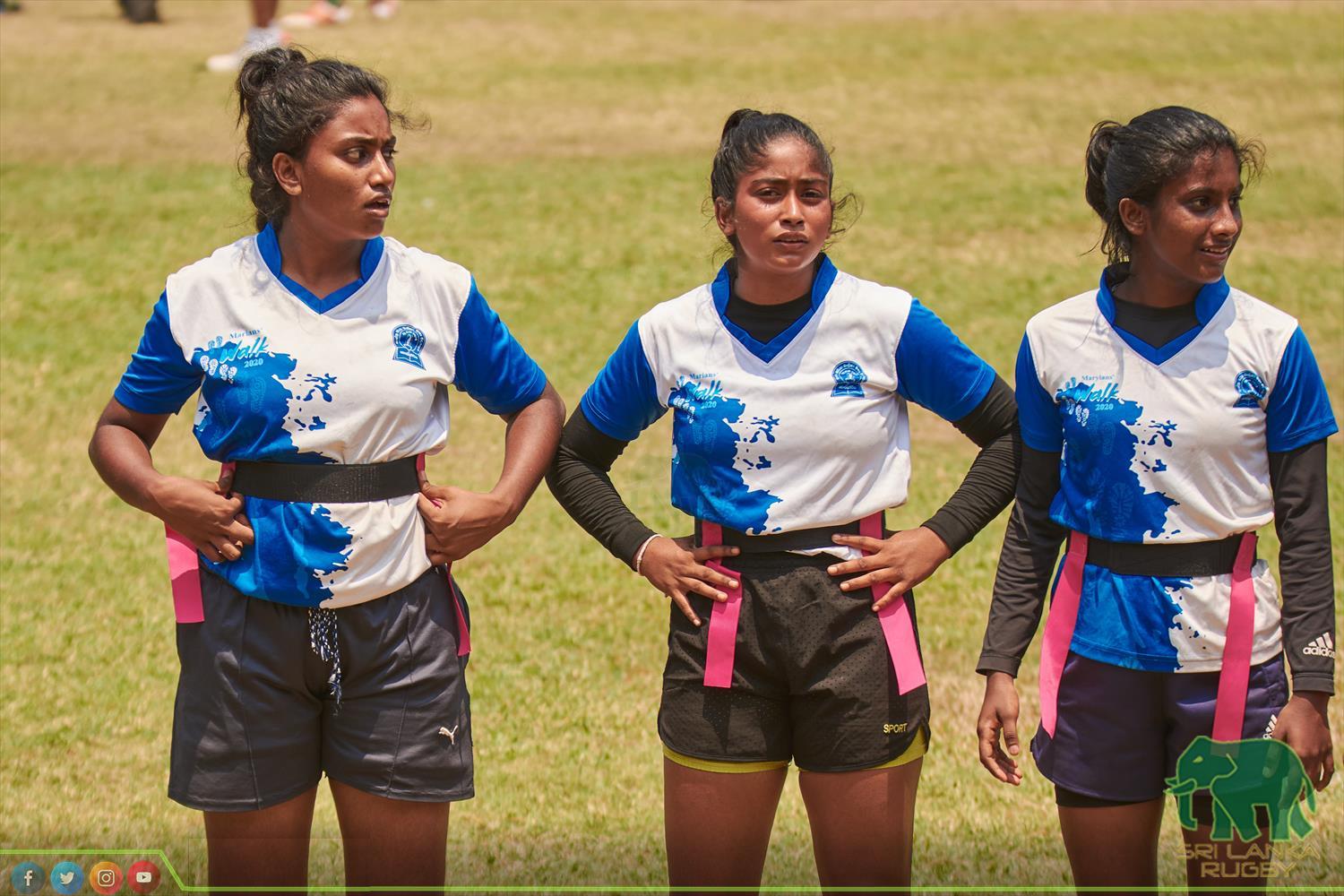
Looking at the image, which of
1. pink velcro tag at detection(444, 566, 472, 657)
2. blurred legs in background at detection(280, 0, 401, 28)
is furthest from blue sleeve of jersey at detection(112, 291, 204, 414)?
blurred legs in background at detection(280, 0, 401, 28)

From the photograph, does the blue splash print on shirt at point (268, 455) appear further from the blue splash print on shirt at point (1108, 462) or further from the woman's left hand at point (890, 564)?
the blue splash print on shirt at point (1108, 462)

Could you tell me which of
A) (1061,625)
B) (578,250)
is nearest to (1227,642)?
(1061,625)

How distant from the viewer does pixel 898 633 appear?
3.29 meters

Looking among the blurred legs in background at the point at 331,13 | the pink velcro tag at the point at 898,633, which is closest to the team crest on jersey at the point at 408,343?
the pink velcro tag at the point at 898,633

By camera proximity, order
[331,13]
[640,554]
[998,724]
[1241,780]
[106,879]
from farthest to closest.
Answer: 1. [331,13]
2. [106,879]
3. [640,554]
4. [998,724]
5. [1241,780]

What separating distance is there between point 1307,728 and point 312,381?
6.29 feet

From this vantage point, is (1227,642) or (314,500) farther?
(314,500)

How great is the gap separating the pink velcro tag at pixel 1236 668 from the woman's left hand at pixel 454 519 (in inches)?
54.2

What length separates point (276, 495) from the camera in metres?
3.28

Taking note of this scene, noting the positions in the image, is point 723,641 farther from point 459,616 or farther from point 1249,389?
point 1249,389

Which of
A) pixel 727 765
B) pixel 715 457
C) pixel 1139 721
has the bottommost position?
pixel 727 765

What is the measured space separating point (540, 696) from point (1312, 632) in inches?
137

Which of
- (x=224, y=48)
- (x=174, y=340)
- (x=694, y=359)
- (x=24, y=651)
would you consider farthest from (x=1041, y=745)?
(x=224, y=48)

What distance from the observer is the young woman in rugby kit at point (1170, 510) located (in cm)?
314
